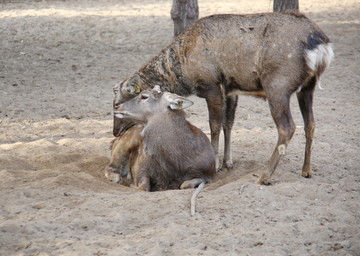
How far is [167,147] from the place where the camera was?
24.6ft

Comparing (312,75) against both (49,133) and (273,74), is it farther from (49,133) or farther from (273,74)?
(49,133)

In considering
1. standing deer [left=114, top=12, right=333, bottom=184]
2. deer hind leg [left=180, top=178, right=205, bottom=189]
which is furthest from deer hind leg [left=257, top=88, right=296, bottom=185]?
deer hind leg [left=180, top=178, right=205, bottom=189]

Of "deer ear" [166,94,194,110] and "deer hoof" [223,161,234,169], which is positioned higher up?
"deer ear" [166,94,194,110]

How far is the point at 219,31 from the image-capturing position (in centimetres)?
777

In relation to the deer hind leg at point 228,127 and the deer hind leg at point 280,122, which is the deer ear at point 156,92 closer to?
the deer hind leg at point 228,127

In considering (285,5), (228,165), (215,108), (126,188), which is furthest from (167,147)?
(285,5)

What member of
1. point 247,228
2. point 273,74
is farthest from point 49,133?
point 247,228

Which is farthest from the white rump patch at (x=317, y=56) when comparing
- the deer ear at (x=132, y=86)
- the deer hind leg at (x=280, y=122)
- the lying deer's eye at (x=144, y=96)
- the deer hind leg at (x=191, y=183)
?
the deer ear at (x=132, y=86)

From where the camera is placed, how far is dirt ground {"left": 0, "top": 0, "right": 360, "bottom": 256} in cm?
529

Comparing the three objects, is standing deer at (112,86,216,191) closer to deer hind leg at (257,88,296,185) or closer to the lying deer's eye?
the lying deer's eye

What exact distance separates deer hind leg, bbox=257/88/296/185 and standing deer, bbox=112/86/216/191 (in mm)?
822

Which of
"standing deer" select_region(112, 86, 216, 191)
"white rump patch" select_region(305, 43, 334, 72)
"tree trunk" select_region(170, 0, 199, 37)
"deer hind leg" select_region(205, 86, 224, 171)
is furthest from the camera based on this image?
"tree trunk" select_region(170, 0, 199, 37)

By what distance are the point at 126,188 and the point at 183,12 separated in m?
7.38

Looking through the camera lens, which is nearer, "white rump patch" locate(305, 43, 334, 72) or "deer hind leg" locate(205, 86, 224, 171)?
"white rump patch" locate(305, 43, 334, 72)
